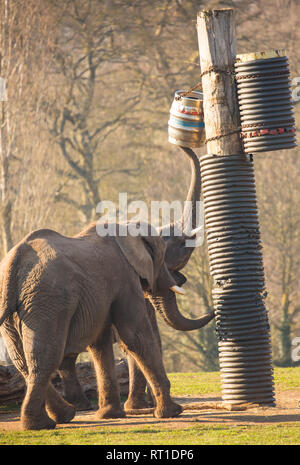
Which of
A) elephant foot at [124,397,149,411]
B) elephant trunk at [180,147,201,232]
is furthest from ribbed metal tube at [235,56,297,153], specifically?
elephant foot at [124,397,149,411]

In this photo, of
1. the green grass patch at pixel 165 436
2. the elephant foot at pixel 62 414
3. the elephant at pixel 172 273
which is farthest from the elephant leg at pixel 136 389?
the green grass patch at pixel 165 436

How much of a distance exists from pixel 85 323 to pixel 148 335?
0.87 meters

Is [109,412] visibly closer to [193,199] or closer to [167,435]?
[167,435]

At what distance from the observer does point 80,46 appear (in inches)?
1062

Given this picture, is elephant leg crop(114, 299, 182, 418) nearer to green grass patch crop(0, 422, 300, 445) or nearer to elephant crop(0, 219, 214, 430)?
elephant crop(0, 219, 214, 430)

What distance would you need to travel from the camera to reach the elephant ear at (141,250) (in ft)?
31.1

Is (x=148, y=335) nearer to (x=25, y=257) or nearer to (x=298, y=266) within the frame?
(x=25, y=257)

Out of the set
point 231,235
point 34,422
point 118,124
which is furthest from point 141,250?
point 118,124

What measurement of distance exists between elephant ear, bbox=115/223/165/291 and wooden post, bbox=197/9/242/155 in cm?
126

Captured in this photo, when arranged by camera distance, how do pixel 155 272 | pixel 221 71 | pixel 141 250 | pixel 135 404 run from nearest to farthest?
pixel 221 71 < pixel 141 250 < pixel 135 404 < pixel 155 272

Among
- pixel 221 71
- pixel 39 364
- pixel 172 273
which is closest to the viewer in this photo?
pixel 39 364

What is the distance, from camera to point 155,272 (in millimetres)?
10367

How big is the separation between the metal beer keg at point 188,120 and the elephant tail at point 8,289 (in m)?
2.85

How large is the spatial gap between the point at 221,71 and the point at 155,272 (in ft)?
7.95
